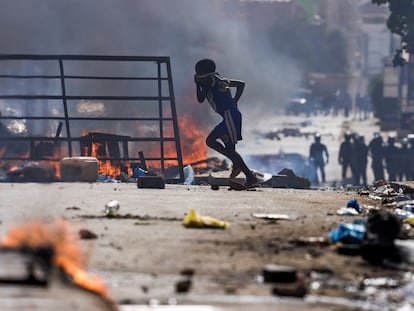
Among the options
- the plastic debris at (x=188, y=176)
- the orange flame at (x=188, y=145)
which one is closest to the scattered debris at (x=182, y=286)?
the plastic debris at (x=188, y=176)

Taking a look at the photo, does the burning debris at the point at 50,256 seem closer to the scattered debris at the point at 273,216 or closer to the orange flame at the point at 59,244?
the orange flame at the point at 59,244

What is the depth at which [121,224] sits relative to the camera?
1086cm

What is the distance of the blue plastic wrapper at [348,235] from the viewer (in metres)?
9.69

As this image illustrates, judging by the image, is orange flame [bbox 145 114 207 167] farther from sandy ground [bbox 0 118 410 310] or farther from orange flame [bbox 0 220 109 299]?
orange flame [bbox 0 220 109 299]

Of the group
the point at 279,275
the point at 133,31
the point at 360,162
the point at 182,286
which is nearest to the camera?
the point at 182,286

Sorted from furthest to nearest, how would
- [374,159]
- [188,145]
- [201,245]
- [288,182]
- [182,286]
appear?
1. [374,159]
2. [188,145]
3. [288,182]
4. [201,245]
5. [182,286]

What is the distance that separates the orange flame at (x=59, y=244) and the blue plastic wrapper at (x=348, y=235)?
195cm

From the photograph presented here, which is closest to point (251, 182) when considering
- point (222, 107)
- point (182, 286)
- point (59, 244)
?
point (222, 107)

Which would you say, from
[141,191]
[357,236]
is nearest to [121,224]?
[357,236]

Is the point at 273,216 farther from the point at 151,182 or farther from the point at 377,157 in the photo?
the point at 377,157

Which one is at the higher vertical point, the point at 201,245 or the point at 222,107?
the point at 222,107

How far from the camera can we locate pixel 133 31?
44.1m

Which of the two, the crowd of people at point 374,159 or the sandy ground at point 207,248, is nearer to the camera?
the sandy ground at point 207,248

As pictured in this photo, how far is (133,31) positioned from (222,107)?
27.9 m
